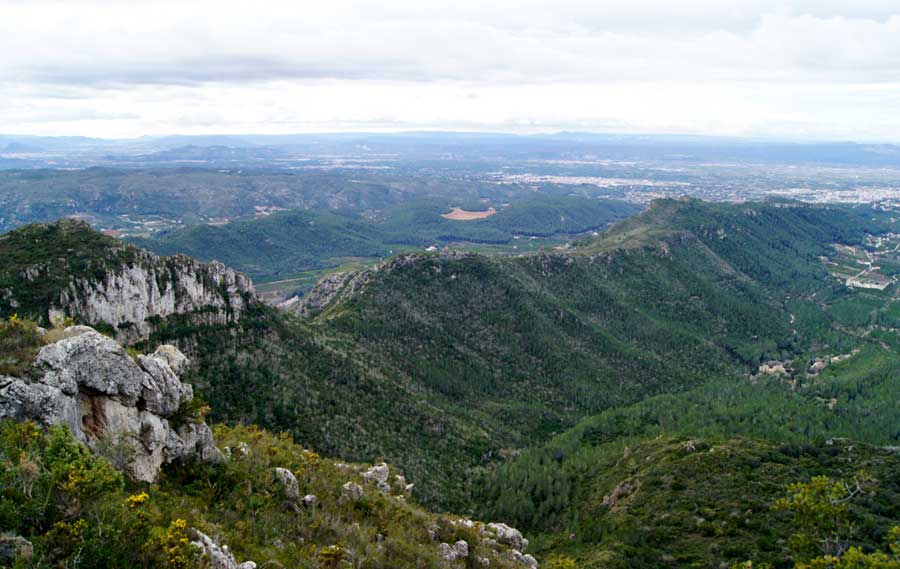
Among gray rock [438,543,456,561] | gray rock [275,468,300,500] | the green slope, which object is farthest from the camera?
the green slope

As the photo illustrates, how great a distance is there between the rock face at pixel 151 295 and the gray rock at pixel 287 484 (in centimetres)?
4955

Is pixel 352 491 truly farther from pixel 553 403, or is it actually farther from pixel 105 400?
pixel 553 403

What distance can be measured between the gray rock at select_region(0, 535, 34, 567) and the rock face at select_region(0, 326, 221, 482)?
8.14m

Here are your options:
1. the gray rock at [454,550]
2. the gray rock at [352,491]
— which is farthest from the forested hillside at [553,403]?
the gray rock at [352,491]

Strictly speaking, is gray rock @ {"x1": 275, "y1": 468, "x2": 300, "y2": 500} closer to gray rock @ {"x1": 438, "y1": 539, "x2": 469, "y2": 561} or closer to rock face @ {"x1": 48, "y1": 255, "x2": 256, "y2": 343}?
gray rock @ {"x1": 438, "y1": 539, "x2": 469, "y2": 561}

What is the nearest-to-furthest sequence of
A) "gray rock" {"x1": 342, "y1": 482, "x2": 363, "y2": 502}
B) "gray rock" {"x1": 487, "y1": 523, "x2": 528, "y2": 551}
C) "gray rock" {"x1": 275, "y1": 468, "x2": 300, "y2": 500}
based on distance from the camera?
"gray rock" {"x1": 275, "y1": 468, "x2": 300, "y2": 500} → "gray rock" {"x1": 342, "y1": 482, "x2": 363, "y2": 502} → "gray rock" {"x1": 487, "y1": 523, "x2": 528, "y2": 551}

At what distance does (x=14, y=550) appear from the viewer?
23.1 meters

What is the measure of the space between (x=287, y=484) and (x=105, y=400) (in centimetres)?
1493

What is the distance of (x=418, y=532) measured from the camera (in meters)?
47.9

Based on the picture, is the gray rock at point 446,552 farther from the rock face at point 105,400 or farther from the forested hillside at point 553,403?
the rock face at point 105,400

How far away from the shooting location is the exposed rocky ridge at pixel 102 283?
8031 cm

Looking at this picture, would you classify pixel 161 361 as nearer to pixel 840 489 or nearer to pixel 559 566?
pixel 559 566

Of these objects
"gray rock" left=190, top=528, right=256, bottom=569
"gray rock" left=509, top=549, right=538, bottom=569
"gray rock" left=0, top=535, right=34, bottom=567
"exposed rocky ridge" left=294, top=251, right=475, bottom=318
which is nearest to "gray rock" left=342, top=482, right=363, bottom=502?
"gray rock" left=509, top=549, right=538, bottom=569

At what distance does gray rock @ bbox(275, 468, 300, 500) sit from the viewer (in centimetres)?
4280
